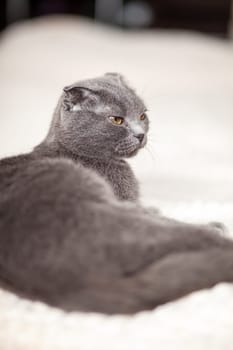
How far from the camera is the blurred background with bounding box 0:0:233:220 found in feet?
6.43

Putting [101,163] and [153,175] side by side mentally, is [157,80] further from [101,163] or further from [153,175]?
[101,163]

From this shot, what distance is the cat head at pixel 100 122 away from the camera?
1329 millimetres

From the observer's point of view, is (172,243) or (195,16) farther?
(195,16)

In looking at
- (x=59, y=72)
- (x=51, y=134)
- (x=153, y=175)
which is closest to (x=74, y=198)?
(x=51, y=134)

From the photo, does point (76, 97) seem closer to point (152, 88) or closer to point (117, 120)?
point (117, 120)

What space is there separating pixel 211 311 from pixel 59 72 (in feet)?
6.85

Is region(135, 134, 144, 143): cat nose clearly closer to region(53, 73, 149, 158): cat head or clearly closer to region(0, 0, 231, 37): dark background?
region(53, 73, 149, 158): cat head

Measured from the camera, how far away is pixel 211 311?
1000 millimetres

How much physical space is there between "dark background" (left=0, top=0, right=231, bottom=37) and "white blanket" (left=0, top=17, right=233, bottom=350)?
3.00ft

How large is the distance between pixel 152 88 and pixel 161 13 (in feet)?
7.16

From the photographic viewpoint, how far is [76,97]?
135 centimetres

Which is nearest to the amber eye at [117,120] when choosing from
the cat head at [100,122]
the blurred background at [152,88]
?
the cat head at [100,122]

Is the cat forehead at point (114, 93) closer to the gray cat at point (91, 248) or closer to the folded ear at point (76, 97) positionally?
the folded ear at point (76, 97)

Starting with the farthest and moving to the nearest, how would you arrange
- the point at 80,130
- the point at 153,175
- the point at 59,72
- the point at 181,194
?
the point at 59,72 < the point at 153,175 < the point at 181,194 < the point at 80,130
